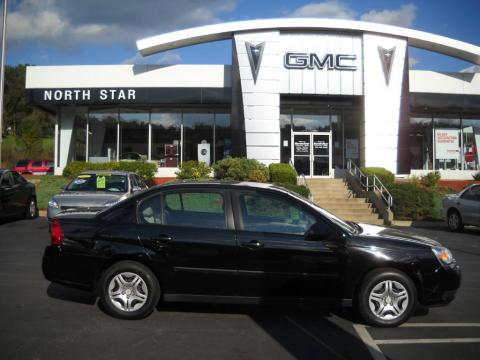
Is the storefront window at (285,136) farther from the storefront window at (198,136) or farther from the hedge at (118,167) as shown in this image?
the hedge at (118,167)

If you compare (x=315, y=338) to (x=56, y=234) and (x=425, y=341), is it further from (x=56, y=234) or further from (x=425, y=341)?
(x=56, y=234)

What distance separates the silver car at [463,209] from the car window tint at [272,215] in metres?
10.2

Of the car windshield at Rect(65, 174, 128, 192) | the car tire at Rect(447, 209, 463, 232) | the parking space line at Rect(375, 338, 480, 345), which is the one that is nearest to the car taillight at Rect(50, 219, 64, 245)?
the parking space line at Rect(375, 338, 480, 345)

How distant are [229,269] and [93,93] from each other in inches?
754

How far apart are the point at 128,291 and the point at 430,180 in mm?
18939

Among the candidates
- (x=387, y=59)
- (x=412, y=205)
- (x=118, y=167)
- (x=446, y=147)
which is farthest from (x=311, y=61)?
(x=118, y=167)

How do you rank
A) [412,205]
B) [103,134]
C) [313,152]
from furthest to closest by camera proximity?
1. [103,134]
2. [313,152]
3. [412,205]

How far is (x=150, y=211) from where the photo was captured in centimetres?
577

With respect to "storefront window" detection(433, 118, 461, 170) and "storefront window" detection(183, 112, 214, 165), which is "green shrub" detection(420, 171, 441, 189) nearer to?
"storefront window" detection(433, 118, 461, 170)

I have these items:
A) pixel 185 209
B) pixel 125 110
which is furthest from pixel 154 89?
pixel 185 209

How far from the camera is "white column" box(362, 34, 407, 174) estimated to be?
2186cm

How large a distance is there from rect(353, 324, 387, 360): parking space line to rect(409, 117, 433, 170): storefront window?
69.1ft

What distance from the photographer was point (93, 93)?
2277 centimetres

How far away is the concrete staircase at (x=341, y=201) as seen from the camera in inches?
679
